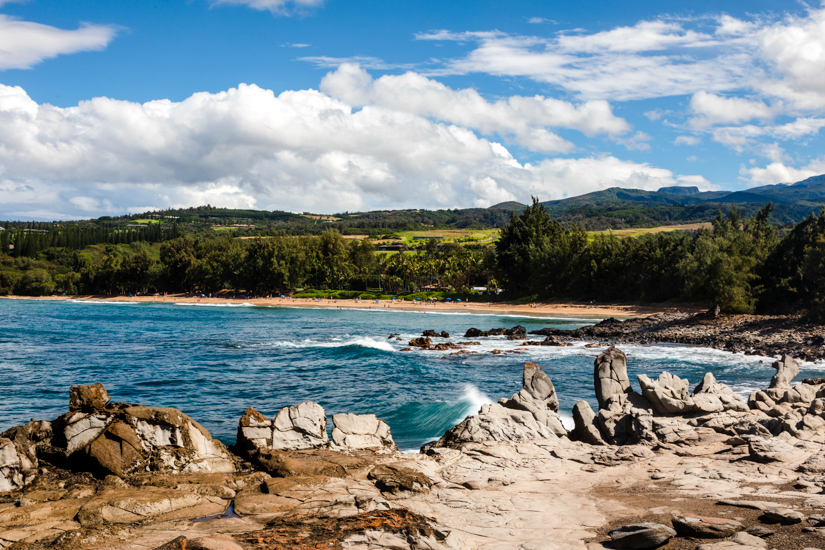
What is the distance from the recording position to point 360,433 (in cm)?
1448

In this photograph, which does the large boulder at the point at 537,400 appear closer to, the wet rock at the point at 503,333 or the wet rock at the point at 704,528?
the wet rock at the point at 704,528

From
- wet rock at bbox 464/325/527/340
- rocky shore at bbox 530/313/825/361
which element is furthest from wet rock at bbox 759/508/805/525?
wet rock at bbox 464/325/527/340

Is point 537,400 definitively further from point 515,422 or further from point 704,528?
point 704,528

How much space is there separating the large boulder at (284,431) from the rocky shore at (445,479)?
0.12 ft

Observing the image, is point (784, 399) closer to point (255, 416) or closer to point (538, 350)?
point (255, 416)

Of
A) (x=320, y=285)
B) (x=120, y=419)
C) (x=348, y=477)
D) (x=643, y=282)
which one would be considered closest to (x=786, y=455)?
(x=348, y=477)

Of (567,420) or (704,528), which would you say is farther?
(567,420)

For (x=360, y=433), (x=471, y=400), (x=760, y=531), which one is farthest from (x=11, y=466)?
(x=471, y=400)

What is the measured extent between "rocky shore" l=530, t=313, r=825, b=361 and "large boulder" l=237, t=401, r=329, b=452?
30282 mm

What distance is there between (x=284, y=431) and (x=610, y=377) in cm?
961

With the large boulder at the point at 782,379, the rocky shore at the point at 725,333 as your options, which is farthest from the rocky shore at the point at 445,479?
the rocky shore at the point at 725,333

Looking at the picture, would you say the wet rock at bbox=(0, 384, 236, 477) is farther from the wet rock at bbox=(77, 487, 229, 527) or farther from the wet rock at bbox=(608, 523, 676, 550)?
the wet rock at bbox=(608, 523, 676, 550)

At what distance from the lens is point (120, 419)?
491 inches

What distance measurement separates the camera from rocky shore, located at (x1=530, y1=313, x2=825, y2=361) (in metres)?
35.8
